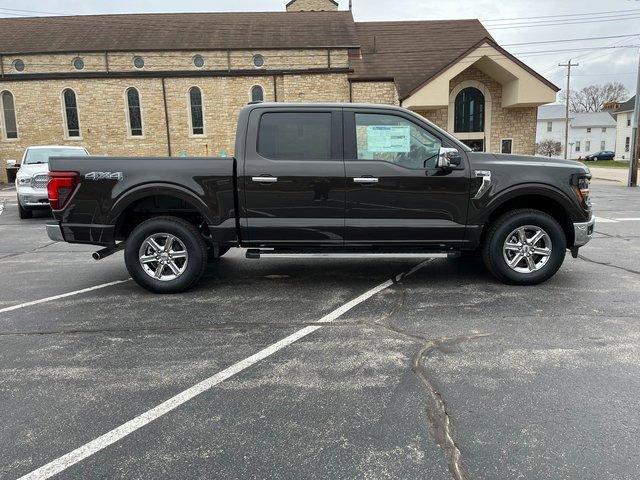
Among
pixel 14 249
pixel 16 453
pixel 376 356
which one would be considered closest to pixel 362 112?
pixel 376 356

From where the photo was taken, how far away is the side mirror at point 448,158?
5184mm

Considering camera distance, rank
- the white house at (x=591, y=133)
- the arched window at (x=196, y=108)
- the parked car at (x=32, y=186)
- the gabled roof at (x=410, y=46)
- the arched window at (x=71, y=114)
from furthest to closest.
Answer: the white house at (x=591, y=133) → the arched window at (x=196, y=108) → the arched window at (x=71, y=114) → the gabled roof at (x=410, y=46) → the parked car at (x=32, y=186)

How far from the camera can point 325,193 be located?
5.38m

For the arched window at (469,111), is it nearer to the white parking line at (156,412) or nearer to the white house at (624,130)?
the white parking line at (156,412)

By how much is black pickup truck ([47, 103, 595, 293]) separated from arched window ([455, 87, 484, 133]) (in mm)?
22972

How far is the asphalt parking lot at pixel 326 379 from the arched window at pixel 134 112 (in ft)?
100

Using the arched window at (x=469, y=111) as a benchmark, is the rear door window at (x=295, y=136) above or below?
below

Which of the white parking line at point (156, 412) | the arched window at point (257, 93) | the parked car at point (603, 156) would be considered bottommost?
the white parking line at point (156, 412)

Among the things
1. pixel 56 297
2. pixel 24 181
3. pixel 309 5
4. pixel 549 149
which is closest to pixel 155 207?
pixel 56 297

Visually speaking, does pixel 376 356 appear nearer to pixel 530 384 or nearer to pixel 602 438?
pixel 530 384

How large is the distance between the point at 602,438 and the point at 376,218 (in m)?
3.20

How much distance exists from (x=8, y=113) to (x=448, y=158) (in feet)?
124

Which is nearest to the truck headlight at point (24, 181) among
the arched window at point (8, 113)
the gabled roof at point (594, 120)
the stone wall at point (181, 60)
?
the stone wall at point (181, 60)

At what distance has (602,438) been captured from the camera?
2.71m
